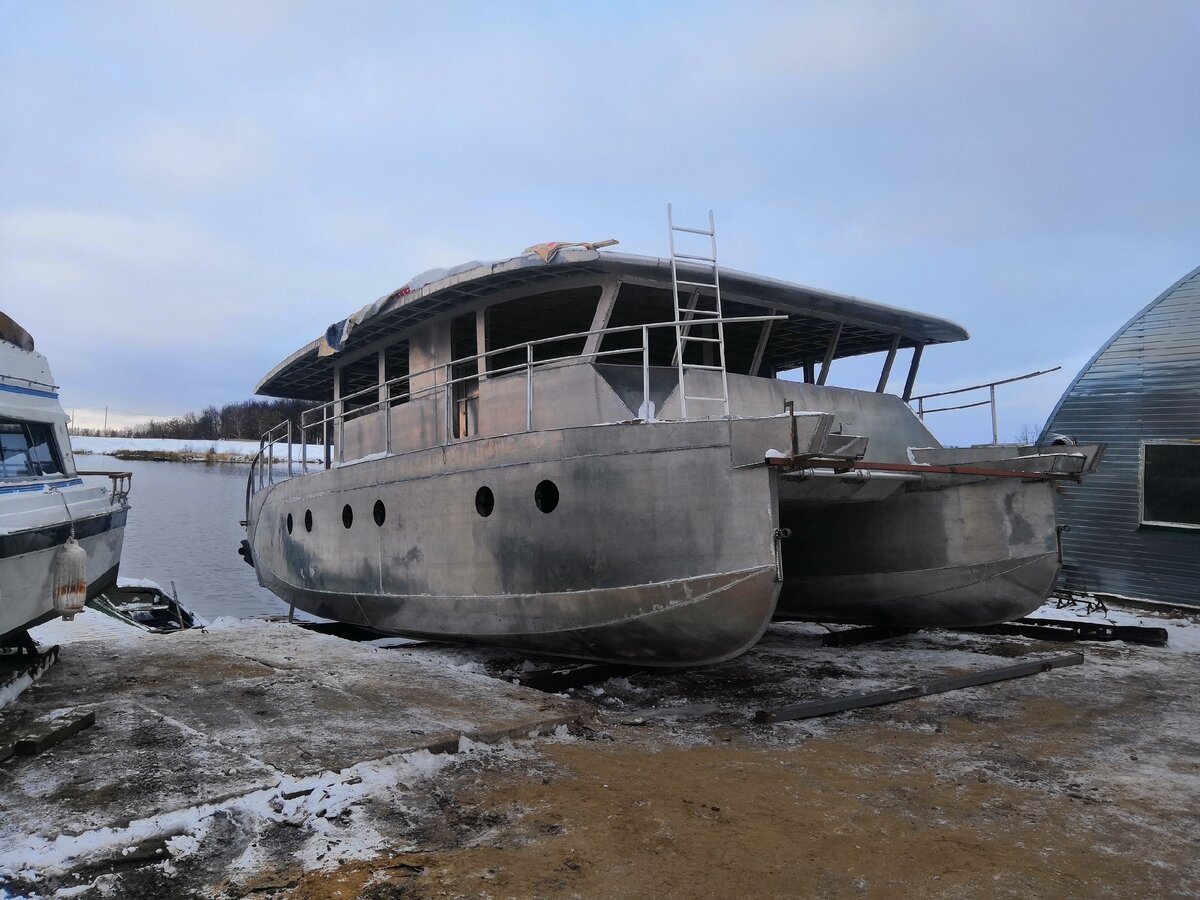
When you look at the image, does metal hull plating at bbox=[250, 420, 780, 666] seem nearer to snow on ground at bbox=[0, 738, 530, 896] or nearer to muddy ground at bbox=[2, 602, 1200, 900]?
muddy ground at bbox=[2, 602, 1200, 900]

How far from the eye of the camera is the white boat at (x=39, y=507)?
6.10m

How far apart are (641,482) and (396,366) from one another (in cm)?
609

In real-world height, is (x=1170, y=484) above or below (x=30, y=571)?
above

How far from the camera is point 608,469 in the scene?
6.64 metres

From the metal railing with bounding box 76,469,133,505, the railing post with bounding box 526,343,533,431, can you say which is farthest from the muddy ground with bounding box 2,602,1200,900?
the metal railing with bounding box 76,469,133,505

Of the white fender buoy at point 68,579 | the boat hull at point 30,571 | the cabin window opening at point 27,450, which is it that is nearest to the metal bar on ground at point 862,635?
the white fender buoy at point 68,579

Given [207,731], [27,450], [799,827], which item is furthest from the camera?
[27,450]

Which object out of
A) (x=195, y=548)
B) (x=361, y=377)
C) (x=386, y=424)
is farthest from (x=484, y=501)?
(x=195, y=548)

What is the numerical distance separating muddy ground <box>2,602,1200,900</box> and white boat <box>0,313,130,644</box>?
362 cm

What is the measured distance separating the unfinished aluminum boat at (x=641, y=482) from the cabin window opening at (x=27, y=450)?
2934 mm

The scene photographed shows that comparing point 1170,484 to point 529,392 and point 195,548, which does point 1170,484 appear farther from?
point 195,548

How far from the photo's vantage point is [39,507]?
6.77 metres

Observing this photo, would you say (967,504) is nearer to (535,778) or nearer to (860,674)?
(860,674)

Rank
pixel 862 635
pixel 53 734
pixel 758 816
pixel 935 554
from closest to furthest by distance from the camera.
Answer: pixel 758 816 → pixel 53 734 → pixel 935 554 → pixel 862 635
